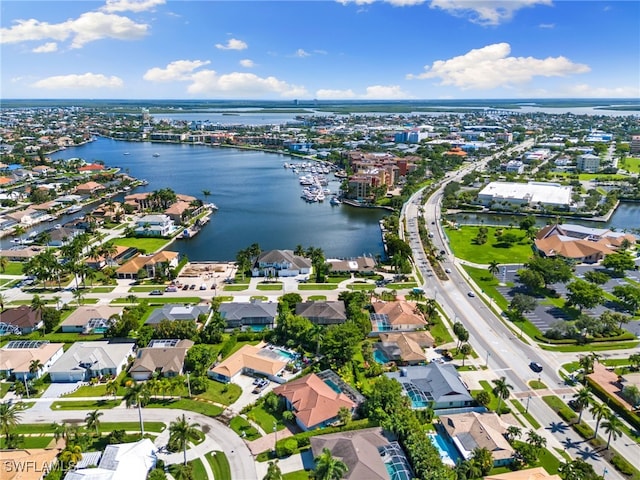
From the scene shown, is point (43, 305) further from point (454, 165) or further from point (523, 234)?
point (454, 165)

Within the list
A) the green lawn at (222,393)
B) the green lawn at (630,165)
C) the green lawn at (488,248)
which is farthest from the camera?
the green lawn at (630,165)

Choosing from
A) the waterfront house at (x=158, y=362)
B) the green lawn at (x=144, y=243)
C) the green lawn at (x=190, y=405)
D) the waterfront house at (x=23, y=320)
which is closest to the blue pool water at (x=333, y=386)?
the green lawn at (x=190, y=405)

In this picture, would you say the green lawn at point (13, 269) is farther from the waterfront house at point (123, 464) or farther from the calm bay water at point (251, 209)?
the waterfront house at point (123, 464)

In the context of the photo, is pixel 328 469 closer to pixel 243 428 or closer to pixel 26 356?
pixel 243 428

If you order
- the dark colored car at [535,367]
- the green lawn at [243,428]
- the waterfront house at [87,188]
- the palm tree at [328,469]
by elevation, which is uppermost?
the waterfront house at [87,188]

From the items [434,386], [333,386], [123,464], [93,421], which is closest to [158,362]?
[93,421]

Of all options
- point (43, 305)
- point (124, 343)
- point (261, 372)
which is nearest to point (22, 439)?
point (124, 343)
